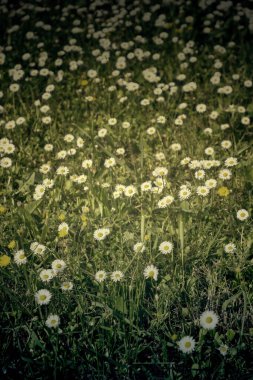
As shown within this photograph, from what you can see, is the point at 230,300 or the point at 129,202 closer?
the point at 230,300

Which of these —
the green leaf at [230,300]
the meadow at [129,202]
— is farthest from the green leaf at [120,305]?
the green leaf at [230,300]

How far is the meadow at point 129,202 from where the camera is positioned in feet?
4.68

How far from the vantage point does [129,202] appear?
6.99 ft

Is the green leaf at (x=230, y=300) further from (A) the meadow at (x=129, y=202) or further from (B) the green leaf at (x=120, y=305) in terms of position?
(B) the green leaf at (x=120, y=305)

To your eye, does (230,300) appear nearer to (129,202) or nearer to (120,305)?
(120,305)

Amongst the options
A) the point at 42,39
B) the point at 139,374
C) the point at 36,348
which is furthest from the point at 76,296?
the point at 42,39

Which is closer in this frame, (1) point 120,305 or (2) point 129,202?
(1) point 120,305

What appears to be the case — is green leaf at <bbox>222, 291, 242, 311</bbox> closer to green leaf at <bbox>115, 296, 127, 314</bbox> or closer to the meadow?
the meadow

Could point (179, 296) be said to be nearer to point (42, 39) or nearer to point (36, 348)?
point (36, 348)

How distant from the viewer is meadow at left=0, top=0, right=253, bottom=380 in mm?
1427

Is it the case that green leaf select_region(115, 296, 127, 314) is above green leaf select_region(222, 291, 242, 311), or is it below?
above

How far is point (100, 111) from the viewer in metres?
2.91

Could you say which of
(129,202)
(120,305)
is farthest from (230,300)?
(129,202)

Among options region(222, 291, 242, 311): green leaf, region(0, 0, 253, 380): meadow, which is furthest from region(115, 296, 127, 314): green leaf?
region(222, 291, 242, 311): green leaf
